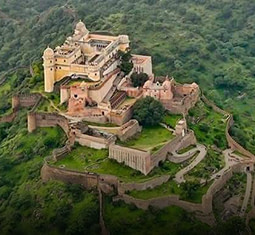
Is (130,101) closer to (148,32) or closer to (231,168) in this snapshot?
(231,168)

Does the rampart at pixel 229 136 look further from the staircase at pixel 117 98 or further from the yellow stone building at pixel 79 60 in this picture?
the yellow stone building at pixel 79 60

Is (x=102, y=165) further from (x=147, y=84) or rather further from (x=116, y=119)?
(x=147, y=84)

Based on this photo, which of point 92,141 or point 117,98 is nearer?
point 92,141

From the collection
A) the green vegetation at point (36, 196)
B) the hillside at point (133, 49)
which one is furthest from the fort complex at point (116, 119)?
the hillside at point (133, 49)

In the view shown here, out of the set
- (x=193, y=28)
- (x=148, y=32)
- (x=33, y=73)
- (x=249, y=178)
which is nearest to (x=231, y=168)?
(x=249, y=178)

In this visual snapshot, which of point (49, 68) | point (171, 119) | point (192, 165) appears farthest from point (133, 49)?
point (192, 165)

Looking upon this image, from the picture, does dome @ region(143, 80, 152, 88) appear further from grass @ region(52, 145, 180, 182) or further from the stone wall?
grass @ region(52, 145, 180, 182)

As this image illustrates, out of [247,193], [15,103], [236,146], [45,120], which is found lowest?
[247,193]

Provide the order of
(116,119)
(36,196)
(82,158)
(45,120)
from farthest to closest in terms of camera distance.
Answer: (45,120)
(116,119)
(82,158)
(36,196)
